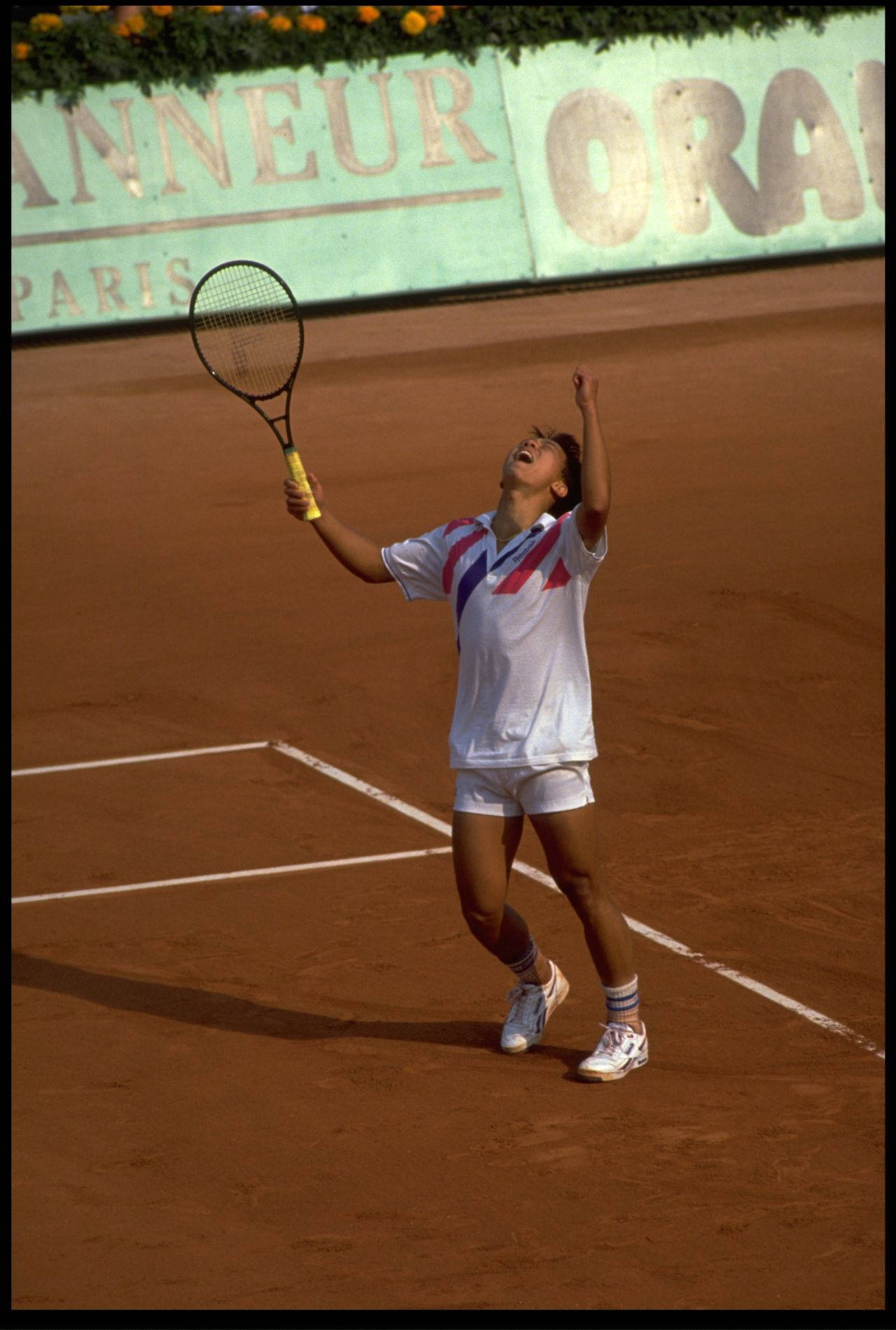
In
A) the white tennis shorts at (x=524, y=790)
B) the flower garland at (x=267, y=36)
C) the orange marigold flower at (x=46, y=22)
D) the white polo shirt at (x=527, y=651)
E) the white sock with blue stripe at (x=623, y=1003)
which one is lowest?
the white sock with blue stripe at (x=623, y=1003)

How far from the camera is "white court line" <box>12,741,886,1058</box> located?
6.01 metres

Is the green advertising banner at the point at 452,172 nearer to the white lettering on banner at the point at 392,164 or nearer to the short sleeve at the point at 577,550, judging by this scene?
the white lettering on banner at the point at 392,164

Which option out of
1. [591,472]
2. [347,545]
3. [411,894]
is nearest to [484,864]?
[347,545]

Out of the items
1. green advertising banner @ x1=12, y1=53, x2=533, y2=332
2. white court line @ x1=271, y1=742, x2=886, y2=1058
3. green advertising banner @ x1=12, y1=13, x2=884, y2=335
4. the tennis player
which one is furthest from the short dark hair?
green advertising banner @ x1=12, y1=13, x2=884, y2=335

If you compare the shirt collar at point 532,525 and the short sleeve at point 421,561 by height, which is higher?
the shirt collar at point 532,525

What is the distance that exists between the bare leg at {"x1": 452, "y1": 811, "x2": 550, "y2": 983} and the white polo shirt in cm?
20

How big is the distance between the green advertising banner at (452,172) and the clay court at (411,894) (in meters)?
3.73

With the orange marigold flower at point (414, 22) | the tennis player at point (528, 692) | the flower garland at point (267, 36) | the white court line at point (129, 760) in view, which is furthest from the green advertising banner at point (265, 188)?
the tennis player at point (528, 692)

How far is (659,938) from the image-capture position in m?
6.80

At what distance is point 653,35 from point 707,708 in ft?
44.4

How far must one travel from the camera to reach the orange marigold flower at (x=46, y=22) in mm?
19391

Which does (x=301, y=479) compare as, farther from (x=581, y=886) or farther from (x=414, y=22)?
(x=414, y=22)

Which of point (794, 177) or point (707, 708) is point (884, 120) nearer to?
point (794, 177)

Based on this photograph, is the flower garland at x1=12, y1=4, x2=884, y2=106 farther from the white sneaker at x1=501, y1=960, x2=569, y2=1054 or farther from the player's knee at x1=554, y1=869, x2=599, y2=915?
the player's knee at x1=554, y1=869, x2=599, y2=915
